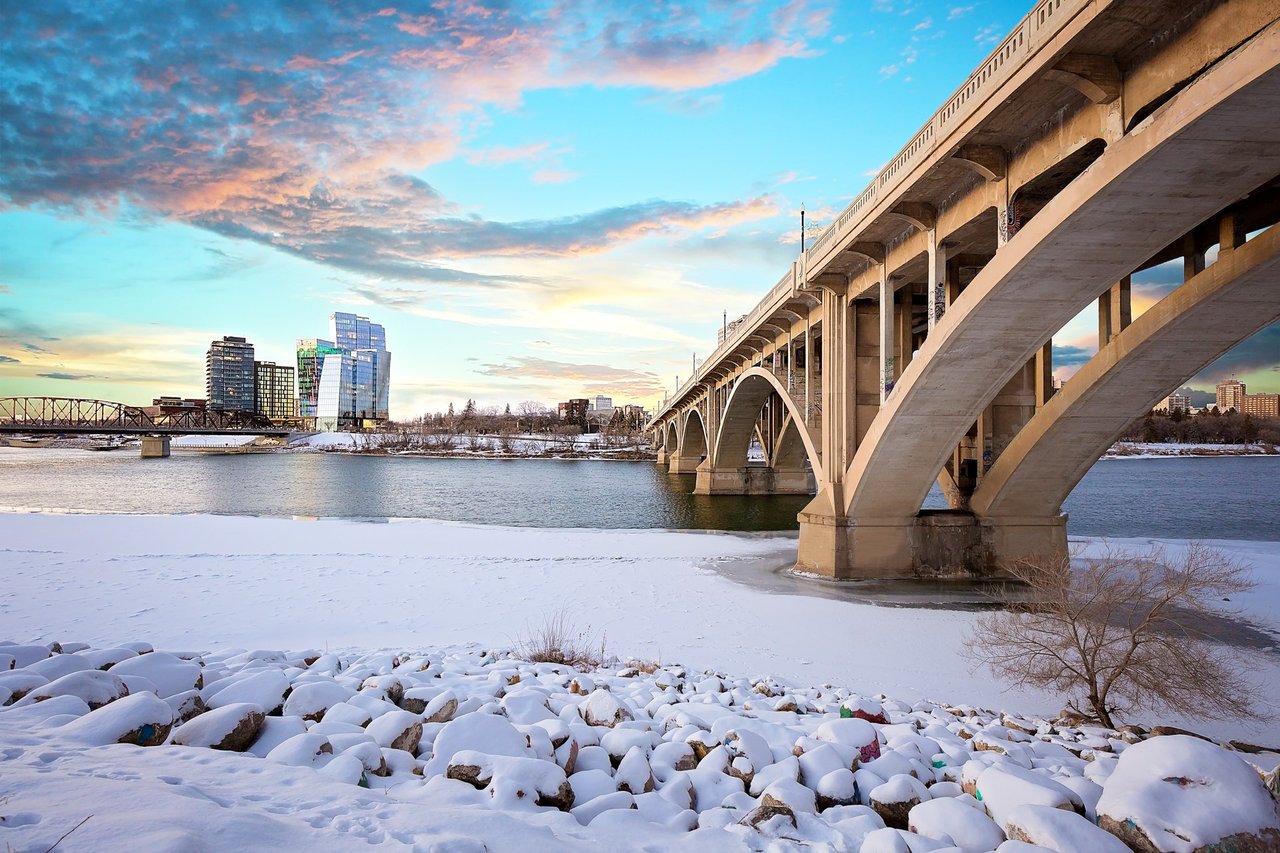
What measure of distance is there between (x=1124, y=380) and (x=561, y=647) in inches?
526

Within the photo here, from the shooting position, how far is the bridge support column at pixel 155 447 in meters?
110

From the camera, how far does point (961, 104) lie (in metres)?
11.6

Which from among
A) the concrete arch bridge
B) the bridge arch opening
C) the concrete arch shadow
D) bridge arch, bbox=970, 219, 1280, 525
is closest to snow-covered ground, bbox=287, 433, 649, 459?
the bridge arch opening

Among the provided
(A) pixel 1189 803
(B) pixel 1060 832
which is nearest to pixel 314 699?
(B) pixel 1060 832

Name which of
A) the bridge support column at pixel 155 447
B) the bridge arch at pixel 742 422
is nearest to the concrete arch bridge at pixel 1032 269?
the bridge arch at pixel 742 422

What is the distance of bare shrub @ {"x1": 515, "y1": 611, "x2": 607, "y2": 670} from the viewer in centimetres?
979

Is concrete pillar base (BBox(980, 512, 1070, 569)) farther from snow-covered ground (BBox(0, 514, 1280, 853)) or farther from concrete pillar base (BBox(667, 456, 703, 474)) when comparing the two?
concrete pillar base (BBox(667, 456, 703, 474))

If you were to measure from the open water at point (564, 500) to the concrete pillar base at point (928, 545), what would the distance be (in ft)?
40.9

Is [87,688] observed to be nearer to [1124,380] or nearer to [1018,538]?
[1124,380]

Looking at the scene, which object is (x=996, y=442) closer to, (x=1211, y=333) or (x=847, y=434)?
(x=847, y=434)

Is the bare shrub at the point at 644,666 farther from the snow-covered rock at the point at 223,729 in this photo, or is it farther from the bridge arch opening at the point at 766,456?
the bridge arch opening at the point at 766,456

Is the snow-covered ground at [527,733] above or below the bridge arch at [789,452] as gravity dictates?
below

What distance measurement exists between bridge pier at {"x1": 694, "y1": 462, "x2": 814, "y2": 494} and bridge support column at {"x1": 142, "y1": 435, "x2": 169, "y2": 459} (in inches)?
3952

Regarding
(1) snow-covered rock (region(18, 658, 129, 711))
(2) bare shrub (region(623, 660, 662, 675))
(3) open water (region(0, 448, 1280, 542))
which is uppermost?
(1) snow-covered rock (region(18, 658, 129, 711))
